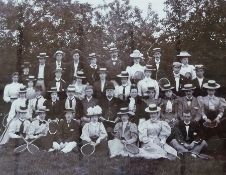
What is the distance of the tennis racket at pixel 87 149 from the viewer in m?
7.22

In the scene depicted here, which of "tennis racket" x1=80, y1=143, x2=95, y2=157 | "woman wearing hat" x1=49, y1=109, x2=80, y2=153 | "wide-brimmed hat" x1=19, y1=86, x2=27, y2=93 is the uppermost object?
"wide-brimmed hat" x1=19, y1=86, x2=27, y2=93

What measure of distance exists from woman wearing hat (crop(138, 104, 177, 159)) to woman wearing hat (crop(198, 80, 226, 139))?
64 centimetres

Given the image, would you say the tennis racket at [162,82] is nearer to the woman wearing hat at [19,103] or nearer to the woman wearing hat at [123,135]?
the woman wearing hat at [123,135]

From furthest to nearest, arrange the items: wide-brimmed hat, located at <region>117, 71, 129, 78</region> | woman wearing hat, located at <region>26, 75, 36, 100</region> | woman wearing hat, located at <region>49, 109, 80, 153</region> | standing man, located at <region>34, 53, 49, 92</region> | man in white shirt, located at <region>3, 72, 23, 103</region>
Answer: man in white shirt, located at <region>3, 72, 23, 103</region>
standing man, located at <region>34, 53, 49, 92</region>
woman wearing hat, located at <region>26, 75, 36, 100</region>
wide-brimmed hat, located at <region>117, 71, 129, 78</region>
woman wearing hat, located at <region>49, 109, 80, 153</region>

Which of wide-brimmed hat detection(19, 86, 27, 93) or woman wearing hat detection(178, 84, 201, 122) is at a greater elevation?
wide-brimmed hat detection(19, 86, 27, 93)

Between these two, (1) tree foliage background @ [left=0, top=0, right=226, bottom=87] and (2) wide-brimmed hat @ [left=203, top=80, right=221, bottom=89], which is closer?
(2) wide-brimmed hat @ [left=203, top=80, right=221, bottom=89]

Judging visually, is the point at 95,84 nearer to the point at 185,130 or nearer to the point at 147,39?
the point at 185,130

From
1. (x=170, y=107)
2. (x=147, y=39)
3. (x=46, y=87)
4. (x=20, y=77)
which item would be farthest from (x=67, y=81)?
(x=147, y=39)

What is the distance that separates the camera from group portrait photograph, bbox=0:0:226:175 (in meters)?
6.79

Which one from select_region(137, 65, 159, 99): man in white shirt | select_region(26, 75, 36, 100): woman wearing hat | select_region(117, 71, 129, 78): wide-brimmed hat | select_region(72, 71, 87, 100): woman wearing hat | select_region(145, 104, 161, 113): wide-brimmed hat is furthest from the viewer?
select_region(26, 75, 36, 100): woman wearing hat

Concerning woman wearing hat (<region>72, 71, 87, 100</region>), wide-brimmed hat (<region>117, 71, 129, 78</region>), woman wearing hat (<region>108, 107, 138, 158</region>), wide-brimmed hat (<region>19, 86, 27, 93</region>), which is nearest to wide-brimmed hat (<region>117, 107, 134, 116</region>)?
woman wearing hat (<region>108, 107, 138, 158</region>)

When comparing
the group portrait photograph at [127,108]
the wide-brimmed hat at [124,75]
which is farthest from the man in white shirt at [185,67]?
the wide-brimmed hat at [124,75]

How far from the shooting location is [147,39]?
40.1 feet

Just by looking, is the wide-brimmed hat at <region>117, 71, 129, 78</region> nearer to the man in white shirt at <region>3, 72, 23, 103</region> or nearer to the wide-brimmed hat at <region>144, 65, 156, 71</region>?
the wide-brimmed hat at <region>144, 65, 156, 71</region>
